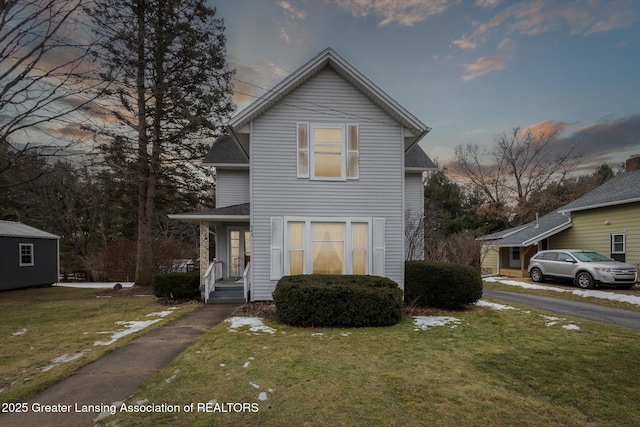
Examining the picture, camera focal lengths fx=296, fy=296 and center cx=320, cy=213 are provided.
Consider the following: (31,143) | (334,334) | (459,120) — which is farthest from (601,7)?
(31,143)

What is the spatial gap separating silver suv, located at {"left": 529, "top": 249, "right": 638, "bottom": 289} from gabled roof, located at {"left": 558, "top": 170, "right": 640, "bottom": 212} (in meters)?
2.91

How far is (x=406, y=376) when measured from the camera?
421 centimetres

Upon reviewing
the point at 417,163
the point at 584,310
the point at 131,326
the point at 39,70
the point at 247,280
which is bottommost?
the point at 584,310

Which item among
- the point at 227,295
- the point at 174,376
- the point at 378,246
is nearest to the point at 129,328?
the point at 227,295

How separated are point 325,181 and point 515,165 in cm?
3041

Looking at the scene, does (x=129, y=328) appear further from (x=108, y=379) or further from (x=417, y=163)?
(x=417, y=163)

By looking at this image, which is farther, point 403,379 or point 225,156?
point 225,156

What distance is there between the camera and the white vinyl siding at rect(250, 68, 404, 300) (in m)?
9.33

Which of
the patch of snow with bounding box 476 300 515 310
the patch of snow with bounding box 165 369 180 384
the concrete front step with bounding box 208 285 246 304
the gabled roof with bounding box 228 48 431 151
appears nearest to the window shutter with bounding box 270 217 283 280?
the concrete front step with bounding box 208 285 246 304

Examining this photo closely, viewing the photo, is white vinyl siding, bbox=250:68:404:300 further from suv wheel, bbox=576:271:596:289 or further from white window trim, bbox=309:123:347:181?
suv wheel, bbox=576:271:596:289

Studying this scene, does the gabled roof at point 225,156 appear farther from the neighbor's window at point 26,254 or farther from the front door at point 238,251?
the neighbor's window at point 26,254

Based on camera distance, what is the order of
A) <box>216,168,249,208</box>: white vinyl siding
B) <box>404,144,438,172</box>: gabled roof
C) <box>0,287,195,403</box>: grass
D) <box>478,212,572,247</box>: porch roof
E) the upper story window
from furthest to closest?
<box>478,212,572,247</box>: porch roof → <box>404,144,438,172</box>: gabled roof → <box>216,168,249,208</box>: white vinyl siding → the upper story window → <box>0,287,195,403</box>: grass

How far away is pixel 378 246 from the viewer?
9.46 m

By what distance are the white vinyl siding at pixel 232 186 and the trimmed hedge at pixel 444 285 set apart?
7.85 m
